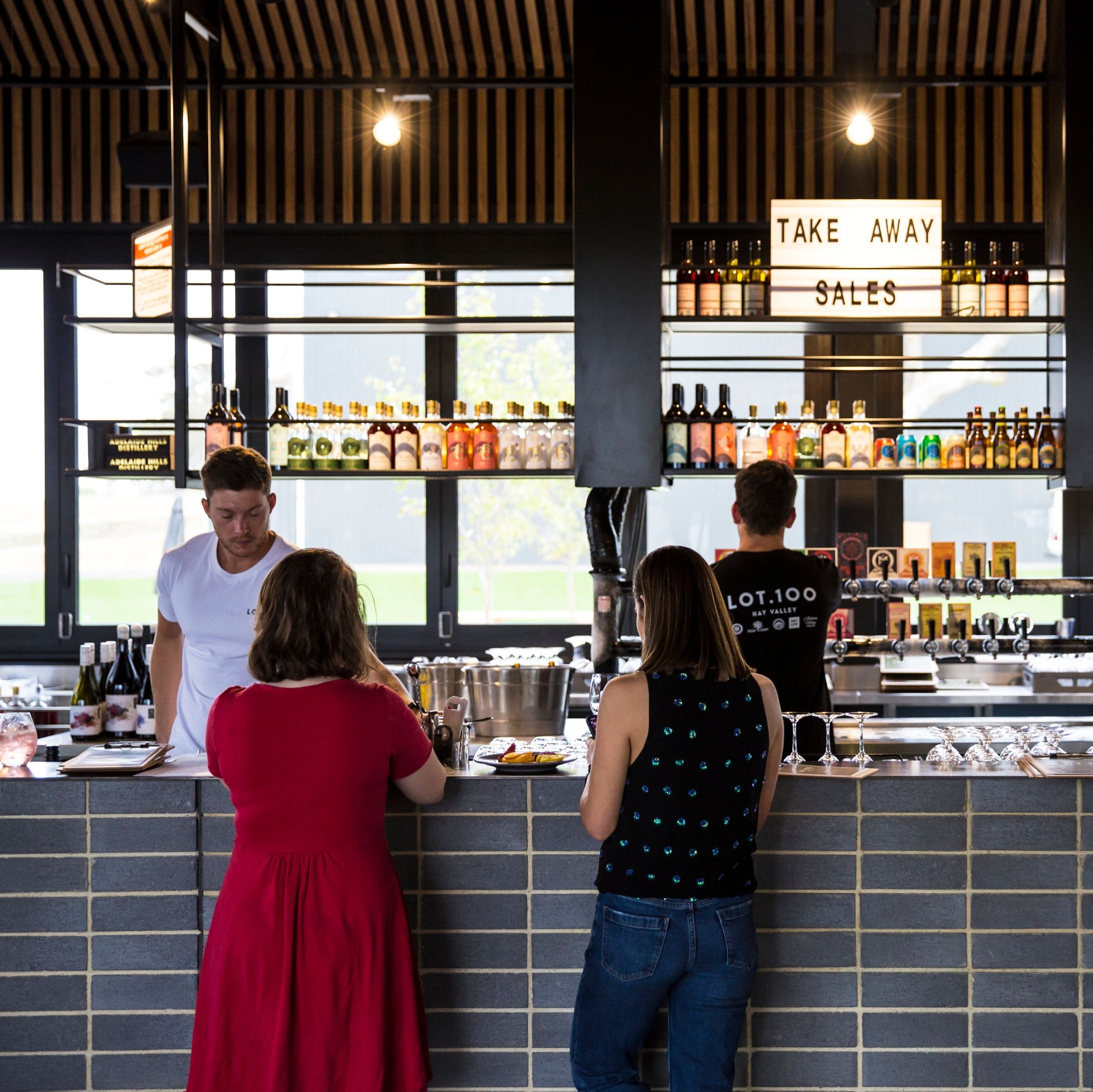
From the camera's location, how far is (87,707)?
375cm

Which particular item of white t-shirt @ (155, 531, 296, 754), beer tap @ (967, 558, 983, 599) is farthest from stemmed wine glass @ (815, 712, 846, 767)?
beer tap @ (967, 558, 983, 599)

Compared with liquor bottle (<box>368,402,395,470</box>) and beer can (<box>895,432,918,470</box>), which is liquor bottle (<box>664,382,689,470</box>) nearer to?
beer can (<box>895,432,918,470</box>)

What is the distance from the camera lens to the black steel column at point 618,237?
3.96m

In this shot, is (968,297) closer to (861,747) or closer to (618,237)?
(618,237)

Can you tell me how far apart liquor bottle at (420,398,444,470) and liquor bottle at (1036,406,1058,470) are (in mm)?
2061

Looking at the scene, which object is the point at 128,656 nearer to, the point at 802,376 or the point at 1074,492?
the point at 802,376

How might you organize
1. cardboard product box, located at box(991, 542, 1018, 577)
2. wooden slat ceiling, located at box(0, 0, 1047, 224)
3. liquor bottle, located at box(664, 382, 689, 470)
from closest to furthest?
liquor bottle, located at box(664, 382, 689, 470), cardboard product box, located at box(991, 542, 1018, 577), wooden slat ceiling, located at box(0, 0, 1047, 224)

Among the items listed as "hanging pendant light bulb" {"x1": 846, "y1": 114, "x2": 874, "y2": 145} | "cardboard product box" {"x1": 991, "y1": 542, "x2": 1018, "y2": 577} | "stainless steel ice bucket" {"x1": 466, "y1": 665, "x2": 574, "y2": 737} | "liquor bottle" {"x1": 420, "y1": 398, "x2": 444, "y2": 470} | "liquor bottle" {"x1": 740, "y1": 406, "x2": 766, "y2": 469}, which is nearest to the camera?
"stainless steel ice bucket" {"x1": 466, "y1": 665, "x2": 574, "y2": 737}

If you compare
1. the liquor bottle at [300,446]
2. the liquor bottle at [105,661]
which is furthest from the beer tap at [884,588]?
the liquor bottle at [105,661]

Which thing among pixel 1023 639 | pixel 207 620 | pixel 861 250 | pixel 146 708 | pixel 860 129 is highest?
pixel 860 129

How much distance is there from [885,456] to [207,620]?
2416 millimetres

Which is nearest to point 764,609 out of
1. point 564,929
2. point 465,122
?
point 564,929

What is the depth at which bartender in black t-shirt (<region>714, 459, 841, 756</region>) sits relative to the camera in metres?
3.02

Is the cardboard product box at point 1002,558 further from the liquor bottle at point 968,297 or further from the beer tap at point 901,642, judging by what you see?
the liquor bottle at point 968,297
